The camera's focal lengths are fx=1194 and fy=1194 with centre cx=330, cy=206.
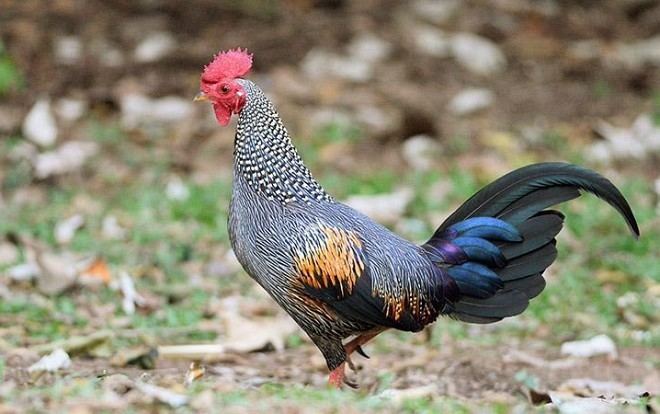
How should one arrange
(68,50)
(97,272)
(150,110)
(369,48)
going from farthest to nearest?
(369,48)
(68,50)
(150,110)
(97,272)

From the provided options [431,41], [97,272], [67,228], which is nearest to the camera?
[97,272]

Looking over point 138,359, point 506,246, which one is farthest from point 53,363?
point 506,246

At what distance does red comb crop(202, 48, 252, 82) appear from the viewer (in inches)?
200

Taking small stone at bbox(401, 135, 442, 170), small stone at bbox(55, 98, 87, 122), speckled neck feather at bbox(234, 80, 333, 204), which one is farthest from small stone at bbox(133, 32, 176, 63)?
speckled neck feather at bbox(234, 80, 333, 204)

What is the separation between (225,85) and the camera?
508cm

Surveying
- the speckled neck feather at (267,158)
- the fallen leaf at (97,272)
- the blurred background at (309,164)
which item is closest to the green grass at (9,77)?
the blurred background at (309,164)

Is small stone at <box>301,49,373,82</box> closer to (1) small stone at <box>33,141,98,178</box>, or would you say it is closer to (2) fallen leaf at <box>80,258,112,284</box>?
(1) small stone at <box>33,141,98,178</box>

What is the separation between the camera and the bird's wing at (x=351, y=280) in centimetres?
482

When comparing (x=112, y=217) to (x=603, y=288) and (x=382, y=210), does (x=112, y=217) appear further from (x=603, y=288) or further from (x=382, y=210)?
(x=603, y=288)

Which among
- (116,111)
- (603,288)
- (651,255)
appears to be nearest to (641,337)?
(603,288)

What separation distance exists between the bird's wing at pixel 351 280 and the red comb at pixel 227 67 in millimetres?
765

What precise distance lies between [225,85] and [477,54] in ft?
20.7

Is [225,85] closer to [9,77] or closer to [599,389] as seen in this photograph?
[599,389]

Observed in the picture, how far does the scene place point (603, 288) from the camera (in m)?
7.22
